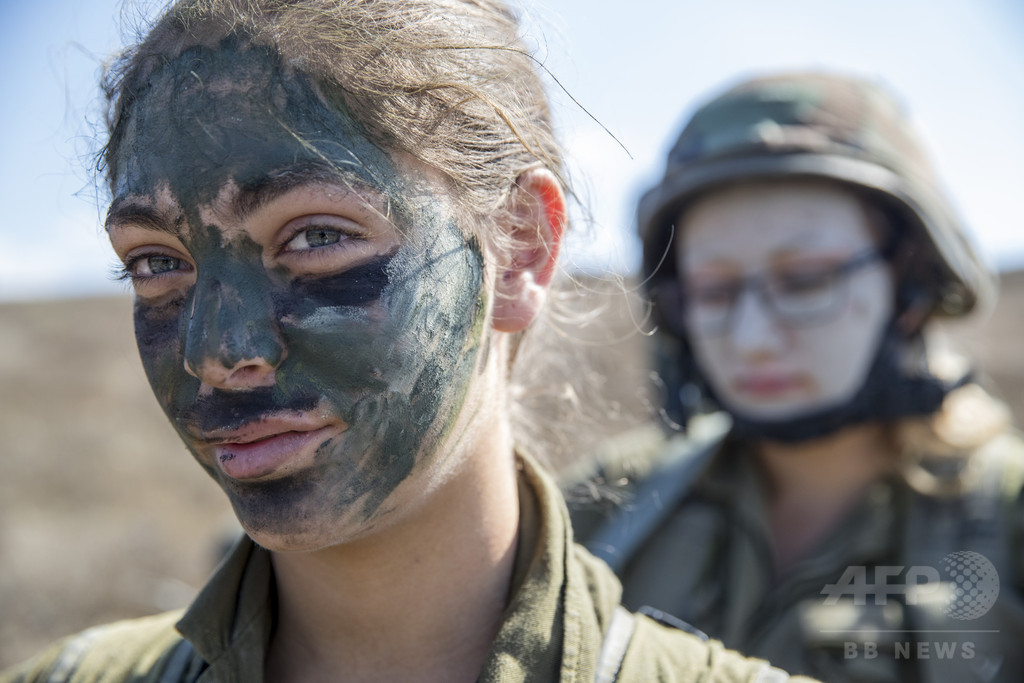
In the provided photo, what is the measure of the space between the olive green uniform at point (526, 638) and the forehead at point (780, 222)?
6.03 ft

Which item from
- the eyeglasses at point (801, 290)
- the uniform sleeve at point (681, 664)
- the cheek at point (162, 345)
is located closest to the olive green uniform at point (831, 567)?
the eyeglasses at point (801, 290)

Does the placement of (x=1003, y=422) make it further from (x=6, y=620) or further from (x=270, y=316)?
(x=6, y=620)

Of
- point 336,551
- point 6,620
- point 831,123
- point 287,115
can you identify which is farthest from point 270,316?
point 6,620

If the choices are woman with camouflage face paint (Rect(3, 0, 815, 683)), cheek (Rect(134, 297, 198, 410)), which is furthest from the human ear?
cheek (Rect(134, 297, 198, 410))

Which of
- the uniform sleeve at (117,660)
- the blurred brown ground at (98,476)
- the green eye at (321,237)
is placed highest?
the green eye at (321,237)

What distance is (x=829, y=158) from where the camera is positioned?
11.1 feet

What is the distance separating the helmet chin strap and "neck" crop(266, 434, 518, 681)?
6.38 feet

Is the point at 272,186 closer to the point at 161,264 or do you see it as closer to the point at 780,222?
the point at 161,264

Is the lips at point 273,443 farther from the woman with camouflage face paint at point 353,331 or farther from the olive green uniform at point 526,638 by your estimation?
the olive green uniform at point 526,638

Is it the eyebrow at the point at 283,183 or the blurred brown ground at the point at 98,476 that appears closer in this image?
the eyebrow at the point at 283,183

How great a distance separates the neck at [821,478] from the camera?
333 cm

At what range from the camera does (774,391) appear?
3266mm

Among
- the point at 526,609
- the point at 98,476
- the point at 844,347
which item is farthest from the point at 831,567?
the point at 98,476

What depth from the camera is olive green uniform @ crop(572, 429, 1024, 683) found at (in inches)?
111
